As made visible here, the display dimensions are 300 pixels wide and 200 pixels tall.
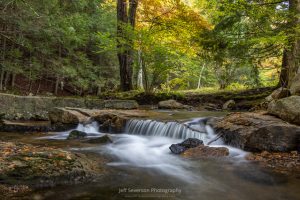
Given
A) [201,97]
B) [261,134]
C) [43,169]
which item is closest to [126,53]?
[201,97]

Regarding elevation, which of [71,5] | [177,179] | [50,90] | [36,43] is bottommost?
[177,179]

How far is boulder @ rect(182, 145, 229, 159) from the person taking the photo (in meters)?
5.24

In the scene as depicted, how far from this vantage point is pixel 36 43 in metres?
14.0

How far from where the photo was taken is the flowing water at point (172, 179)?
328 centimetres

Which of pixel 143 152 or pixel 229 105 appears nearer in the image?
pixel 143 152

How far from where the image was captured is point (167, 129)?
7152 mm

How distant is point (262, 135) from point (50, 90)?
17.9 m

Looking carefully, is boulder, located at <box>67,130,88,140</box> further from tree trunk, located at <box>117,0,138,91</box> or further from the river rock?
tree trunk, located at <box>117,0,138,91</box>

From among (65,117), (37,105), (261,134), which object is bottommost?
(261,134)

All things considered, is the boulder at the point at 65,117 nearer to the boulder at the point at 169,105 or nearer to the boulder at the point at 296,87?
the boulder at the point at 169,105

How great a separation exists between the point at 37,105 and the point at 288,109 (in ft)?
24.2

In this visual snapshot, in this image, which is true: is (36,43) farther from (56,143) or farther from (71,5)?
(56,143)

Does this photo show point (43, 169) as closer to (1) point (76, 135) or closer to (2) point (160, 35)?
(1) point (76, 135)

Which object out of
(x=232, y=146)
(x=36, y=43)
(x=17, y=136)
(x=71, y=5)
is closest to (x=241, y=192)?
(x=232, y=146)
